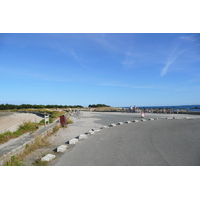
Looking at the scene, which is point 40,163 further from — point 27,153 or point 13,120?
point 13,120

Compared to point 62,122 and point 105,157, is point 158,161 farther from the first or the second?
point 62,122

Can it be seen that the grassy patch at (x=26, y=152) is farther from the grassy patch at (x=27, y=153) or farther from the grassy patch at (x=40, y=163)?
the grassy patch at (x=40, y=163)

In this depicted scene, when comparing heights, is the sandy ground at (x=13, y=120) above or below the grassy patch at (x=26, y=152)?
→ below

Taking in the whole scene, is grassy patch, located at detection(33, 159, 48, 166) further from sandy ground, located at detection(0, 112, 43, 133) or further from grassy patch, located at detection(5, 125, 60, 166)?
sandy ground, located at detection(0, 112, 43, 133)

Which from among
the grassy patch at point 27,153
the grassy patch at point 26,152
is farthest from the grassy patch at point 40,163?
the grassy patch at point 26,152

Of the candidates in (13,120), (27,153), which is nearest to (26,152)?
(27,153)

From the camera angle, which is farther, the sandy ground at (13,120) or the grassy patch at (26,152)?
the sandy ground at (13,120)

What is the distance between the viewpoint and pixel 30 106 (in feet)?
202

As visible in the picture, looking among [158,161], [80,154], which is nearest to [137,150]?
[158,161]

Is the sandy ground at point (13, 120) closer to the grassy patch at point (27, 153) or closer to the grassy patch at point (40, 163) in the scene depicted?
the grassy patch at point (27, 153)

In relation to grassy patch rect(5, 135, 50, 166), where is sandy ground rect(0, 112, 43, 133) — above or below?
below

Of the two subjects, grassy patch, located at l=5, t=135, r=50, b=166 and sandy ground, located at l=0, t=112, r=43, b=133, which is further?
sandy ground, located at l=0, t=112, r=43, b=133

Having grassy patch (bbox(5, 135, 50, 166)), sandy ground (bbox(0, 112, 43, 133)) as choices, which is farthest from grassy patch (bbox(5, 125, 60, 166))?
sandy ground (bbox(0, 112, 43, 133))
